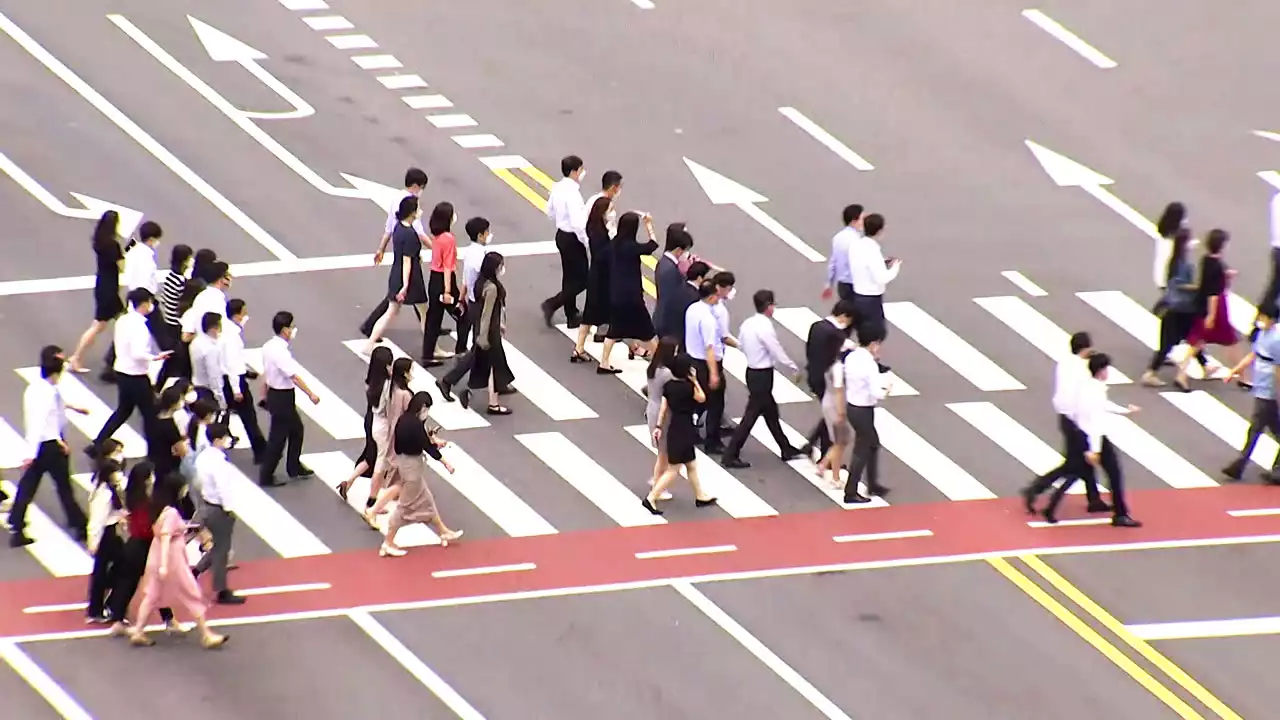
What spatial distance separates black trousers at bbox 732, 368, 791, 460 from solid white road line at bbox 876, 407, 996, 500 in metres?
1.30

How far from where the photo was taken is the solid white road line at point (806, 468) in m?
29.1

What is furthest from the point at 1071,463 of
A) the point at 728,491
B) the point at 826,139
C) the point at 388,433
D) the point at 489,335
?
the point at 826,139

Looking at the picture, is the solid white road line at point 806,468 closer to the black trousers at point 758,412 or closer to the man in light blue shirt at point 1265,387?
the black trousers at point 758,412

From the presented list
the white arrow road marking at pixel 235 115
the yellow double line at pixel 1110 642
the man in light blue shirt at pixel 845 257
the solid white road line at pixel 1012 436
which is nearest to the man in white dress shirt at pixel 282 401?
the man in light blue shirt at pixel 845 257

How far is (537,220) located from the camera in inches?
1422

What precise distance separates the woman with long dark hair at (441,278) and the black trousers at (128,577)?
6.70 meters

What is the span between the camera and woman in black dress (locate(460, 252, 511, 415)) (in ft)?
99.0

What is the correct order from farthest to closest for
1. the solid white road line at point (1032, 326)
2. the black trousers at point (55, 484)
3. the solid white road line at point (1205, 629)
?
the solid white road line at point (1032, 326), the black trousers at point (55, 484), the solid white road line at point (1205, 629)

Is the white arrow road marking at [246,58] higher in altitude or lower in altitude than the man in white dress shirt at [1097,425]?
lower

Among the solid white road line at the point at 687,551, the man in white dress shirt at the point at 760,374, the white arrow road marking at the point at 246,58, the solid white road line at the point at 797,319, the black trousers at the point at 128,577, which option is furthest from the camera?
the white arrow road marking at the point at 246,58

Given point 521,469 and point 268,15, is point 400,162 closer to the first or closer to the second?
point 268,15

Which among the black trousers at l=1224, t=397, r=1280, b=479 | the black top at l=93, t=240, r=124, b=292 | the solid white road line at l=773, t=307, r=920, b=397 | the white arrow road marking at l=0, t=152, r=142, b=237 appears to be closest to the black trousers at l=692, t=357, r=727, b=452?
the solid white road line at l=773, t=307, r=920, b=397

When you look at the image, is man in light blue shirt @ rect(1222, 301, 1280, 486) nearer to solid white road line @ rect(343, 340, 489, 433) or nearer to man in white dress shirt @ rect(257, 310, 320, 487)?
solid white road line @ rect(343, 340, 489, 433)

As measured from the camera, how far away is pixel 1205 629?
26469mm
